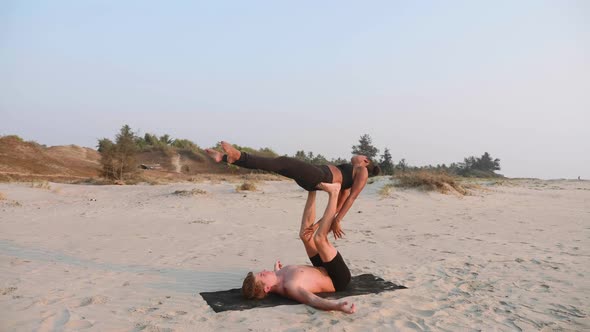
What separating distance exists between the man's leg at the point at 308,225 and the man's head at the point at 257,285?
57cm

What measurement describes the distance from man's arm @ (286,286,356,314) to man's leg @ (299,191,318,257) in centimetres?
62

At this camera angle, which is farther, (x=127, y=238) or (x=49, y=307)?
(x=127, y=238)

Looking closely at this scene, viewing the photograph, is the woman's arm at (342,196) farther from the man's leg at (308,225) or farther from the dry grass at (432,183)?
the dry grass at (432,183)

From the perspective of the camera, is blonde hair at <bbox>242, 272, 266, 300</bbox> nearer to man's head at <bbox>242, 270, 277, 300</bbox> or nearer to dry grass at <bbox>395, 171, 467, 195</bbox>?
man's head at <bbox>242, 270, 277, 300</bbox>

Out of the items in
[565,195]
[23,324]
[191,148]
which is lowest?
[23,324]

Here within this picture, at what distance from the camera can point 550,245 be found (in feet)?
22.3

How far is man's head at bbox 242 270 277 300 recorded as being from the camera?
4176 mm

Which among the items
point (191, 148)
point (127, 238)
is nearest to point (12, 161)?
Result: point (191, 148)

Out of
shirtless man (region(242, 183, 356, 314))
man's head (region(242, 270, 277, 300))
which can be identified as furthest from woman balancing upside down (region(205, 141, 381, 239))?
man's head (region(242, 270, 277, 300))

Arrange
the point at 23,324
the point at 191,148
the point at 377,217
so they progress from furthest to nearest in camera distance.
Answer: the point at 191,148
the point at 377,217
the point at 23,324

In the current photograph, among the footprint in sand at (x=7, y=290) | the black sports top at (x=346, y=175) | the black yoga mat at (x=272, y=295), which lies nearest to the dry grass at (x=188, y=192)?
the footprint in sand at (x=7, y=290)

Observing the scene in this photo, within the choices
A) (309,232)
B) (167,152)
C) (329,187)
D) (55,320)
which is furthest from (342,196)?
(167,152)

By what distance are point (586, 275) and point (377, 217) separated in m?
5.40

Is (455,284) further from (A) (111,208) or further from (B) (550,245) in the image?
(A) (111,208)
